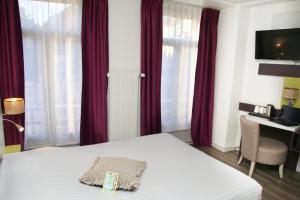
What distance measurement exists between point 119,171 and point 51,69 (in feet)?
5.95

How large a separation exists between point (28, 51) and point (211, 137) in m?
3.31

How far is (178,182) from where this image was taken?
1699 millimetres

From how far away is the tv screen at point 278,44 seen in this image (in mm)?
3004

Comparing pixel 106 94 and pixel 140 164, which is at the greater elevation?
pixel 106 94

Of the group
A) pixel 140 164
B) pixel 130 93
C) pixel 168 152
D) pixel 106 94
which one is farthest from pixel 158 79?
pixel 140 164

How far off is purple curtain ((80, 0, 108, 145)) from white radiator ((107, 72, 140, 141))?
0.09 metres

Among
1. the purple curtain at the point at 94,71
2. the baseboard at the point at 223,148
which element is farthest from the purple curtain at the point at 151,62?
the baseboard at the point at 223,148

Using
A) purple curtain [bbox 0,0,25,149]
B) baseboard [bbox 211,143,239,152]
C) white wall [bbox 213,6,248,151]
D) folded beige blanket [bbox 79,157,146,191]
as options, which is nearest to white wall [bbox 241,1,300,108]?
white wall [bbox 213,6,248,151]

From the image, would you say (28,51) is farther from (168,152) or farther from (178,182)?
(178,182)

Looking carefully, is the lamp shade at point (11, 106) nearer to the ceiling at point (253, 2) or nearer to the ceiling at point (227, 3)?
the ceiling at point (227, 3)

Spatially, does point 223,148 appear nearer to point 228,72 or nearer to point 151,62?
point 228,72

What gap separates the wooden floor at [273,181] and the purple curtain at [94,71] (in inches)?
82.9

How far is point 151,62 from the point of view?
333cm

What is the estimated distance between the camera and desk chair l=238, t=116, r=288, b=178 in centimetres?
293
